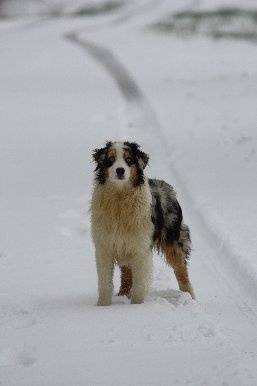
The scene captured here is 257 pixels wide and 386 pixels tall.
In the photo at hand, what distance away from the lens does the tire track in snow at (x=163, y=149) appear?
281 inches

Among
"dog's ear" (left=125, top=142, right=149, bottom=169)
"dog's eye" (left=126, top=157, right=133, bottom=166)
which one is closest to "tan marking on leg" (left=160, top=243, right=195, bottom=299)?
"dog's ear" (left=125, top=142, right=149, bottom=169)

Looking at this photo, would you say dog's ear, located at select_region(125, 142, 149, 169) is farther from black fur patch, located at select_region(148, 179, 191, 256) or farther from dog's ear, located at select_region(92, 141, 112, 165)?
black fur patch, located at select_region(148, 179, 191, 256)

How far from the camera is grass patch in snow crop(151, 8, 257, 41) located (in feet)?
118

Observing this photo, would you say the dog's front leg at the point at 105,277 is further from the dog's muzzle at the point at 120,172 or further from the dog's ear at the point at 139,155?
the dog's ear at the point at 139,155

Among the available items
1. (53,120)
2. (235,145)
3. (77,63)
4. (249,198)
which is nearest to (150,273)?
(249,198)

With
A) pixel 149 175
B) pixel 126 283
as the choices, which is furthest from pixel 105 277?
pixel 149 175

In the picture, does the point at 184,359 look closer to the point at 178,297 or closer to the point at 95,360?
the point at 95,360

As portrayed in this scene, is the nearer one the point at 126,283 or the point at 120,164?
the point at 120,164

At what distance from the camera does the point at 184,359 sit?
5.07 m

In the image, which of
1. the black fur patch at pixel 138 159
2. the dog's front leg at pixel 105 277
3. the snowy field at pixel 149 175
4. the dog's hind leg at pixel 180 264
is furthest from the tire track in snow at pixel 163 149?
the black fur patch at pixel 138 159

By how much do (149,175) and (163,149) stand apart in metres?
2.62

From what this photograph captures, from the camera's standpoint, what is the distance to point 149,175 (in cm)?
1274

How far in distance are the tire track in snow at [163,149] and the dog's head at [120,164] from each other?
1.85m

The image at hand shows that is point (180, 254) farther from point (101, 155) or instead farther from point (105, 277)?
point (101, 155)
